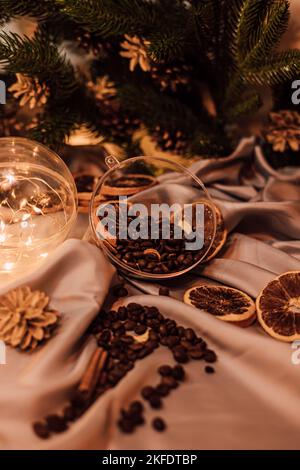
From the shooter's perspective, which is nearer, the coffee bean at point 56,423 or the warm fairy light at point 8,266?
the coffee bean at point 56,423

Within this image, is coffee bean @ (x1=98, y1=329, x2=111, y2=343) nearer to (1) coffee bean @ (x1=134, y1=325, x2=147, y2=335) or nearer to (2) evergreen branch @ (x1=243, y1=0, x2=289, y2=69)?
(1) coffee bean @ (x1=134, y1=325, x2=147, y2=335)

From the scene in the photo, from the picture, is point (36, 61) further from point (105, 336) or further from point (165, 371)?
point (165, 371)

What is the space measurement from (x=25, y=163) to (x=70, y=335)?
466mm

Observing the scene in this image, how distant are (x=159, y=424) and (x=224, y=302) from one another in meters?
0.35

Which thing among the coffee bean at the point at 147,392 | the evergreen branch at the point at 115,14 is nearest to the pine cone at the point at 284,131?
the evergreen branch at the point at 115,14

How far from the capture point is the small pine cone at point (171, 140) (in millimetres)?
1433

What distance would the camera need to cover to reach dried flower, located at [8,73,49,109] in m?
1.20

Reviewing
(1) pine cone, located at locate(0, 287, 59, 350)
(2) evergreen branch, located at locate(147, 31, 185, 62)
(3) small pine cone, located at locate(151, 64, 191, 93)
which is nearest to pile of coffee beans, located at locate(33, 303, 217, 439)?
(1) pine cone, located at locate(0, 287, 59, 350)

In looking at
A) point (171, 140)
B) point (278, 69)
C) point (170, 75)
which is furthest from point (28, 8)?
point (278, 69)

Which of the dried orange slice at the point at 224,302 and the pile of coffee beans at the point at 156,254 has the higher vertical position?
the pile of coffee beans at the point at 156,254

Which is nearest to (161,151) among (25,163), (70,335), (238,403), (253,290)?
(25,163)

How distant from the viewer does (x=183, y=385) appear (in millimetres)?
775

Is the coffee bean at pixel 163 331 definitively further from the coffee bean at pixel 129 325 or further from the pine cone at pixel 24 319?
the pine cone at pixel 24 319

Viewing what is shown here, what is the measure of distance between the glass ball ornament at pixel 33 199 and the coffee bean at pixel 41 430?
0.43 m
